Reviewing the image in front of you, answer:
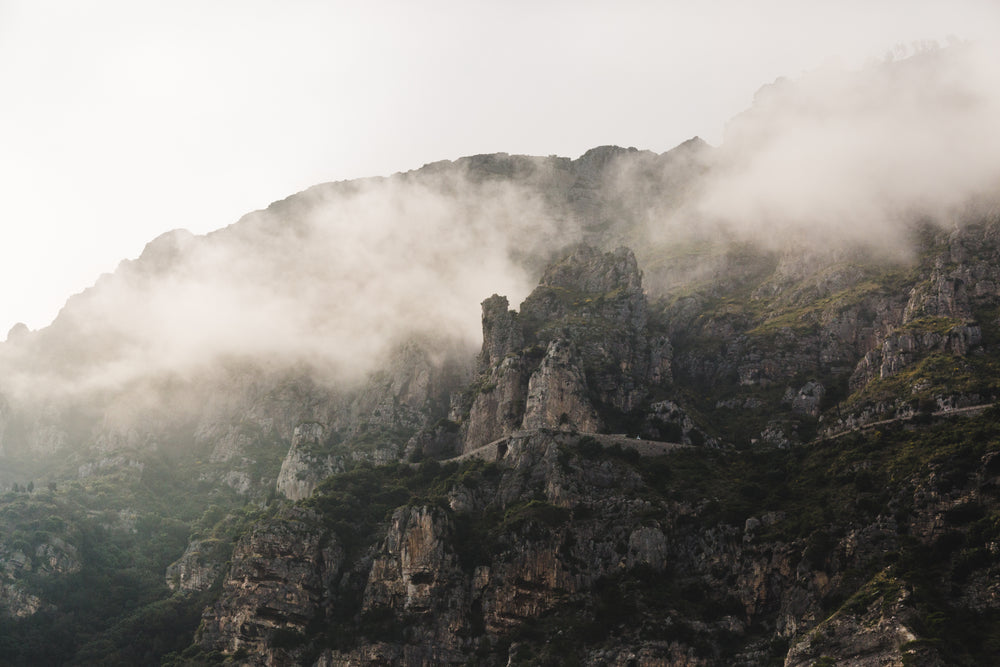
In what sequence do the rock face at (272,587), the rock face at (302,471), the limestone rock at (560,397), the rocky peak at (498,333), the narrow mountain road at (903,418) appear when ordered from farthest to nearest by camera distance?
the rock face at (302,471), the rocky peak at (498,333), the limestone rock at (560,397), the rock face at (272,587), the narrow mountain road at (903,418)

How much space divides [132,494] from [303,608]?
96.1 m

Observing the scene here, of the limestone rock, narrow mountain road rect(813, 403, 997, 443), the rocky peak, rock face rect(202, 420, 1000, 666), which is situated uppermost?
the rocky peak

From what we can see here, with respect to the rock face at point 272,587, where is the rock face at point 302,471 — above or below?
above

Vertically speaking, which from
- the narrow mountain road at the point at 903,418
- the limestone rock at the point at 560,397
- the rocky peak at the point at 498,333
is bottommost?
the narrow mountain road at the point at 903,418

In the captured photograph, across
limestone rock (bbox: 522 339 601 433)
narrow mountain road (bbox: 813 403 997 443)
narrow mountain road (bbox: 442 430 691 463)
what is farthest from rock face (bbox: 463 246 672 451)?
narrow mountain road (bbox: 813 403 997 443)

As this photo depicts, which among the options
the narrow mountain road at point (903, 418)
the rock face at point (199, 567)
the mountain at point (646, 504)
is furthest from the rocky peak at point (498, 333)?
the narrow mountain road at point (903, 418)

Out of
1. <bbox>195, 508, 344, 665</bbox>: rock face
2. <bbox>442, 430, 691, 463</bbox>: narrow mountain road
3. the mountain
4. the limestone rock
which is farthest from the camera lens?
the limestone rock

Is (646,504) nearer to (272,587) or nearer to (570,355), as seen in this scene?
(570,355)

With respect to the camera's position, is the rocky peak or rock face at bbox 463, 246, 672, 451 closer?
rock face at bbox 463, 246, 672, 451

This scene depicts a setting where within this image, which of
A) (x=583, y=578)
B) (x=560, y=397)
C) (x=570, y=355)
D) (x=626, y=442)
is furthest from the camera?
(x=570, y=355)

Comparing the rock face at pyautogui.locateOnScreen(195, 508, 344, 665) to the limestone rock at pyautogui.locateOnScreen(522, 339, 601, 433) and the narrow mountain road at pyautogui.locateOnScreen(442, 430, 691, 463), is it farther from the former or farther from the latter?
the limestone rock at pyautogui.locateOnScreen(522, 339, 601, 433)

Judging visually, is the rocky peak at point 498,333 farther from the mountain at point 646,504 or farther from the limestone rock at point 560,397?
the limestone rock at point 560,397

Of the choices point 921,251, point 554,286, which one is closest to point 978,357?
point 921,251

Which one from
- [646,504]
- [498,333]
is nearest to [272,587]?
[646,504]
